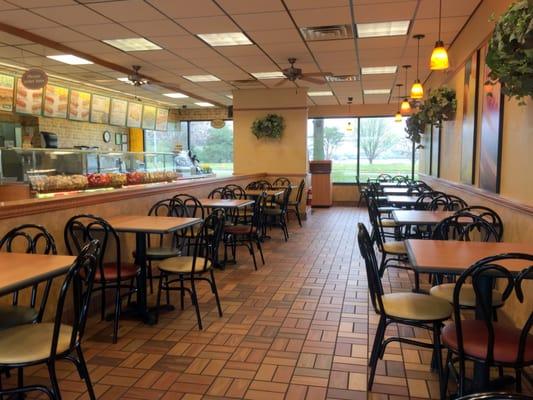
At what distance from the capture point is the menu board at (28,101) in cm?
715

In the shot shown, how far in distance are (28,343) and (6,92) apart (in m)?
6.24

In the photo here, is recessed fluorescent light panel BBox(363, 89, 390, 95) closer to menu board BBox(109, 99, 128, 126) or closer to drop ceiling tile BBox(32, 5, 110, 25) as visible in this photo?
menu board BBox(109, 99, 128, 126)

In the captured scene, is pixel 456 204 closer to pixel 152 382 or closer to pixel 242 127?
pixel 152 382

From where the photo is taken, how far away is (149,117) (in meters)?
11.0

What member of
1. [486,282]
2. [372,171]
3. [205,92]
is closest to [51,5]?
[486,282]

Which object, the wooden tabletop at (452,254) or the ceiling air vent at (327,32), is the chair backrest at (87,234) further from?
the ceiling air vent at (327,32)

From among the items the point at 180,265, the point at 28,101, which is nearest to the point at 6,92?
the point at 28,101

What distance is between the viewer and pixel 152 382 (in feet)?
8.55

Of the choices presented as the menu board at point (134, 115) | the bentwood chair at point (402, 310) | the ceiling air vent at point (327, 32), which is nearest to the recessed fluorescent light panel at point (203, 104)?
the menu board at point (134, 115)

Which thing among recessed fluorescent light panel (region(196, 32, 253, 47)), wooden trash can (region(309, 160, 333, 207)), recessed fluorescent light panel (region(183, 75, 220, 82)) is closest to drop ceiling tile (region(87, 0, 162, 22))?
recessed fluorescent light panel (region(196, 32, 253, 47))

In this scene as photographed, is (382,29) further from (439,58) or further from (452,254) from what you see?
(452,254)

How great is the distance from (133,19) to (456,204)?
4.05 meters

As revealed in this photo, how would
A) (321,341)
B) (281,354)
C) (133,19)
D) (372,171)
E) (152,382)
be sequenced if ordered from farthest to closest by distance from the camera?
(372,171) → (133,19) → (321,341) → (281,354) → (152,382)

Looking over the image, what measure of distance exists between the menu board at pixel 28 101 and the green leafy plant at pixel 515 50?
684 cm
